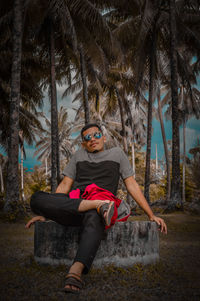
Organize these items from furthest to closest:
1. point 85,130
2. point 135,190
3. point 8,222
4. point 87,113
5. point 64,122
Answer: point 64,122
point 87,113
point 8,222
point 85,130
point 135,190

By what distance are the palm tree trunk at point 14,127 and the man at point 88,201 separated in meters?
5.63

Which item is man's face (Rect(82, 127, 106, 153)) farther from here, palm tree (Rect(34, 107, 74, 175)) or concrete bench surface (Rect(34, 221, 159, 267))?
palm tree (Rect(34, 107, 74, 175))

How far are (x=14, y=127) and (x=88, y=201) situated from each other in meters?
6.90

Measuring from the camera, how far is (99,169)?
3.01m

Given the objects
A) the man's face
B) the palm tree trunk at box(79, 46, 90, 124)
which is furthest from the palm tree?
the man's face

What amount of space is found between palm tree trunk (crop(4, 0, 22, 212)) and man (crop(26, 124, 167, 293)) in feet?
18.5

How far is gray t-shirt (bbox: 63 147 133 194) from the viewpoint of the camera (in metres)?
2.97

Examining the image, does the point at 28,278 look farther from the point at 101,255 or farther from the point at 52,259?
the point at 101,255

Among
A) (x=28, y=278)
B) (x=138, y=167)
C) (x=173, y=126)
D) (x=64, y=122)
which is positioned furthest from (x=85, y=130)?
(x=64, y=122)

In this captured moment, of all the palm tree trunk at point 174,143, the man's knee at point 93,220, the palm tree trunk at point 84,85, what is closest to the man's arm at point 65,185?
the man's knee at point 93,220

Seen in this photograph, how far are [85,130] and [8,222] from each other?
5582 mm

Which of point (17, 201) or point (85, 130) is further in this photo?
point (17, 201)

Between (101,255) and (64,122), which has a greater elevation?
(64,122)

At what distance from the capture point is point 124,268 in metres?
2.78
